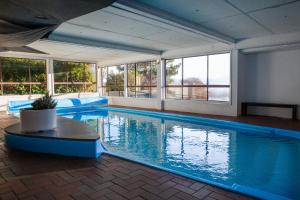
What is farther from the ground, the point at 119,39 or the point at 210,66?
the point at 119,39

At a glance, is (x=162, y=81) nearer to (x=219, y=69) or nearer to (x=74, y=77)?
(x=219, y=69)

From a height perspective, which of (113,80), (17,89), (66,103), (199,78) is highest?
(113,80)

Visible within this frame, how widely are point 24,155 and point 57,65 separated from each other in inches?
346

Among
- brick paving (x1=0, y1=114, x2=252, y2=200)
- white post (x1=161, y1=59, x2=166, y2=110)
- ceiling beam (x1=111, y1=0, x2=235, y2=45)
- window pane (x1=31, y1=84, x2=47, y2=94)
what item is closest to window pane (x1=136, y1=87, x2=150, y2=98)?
white post (x1=161, y1=59, x2=166, y2=110)

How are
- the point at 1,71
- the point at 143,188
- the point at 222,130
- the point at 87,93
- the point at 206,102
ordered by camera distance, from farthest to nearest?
the point at 87,93, the point at 1,71, the point at 206,102, the point at 222,130, the point at 143,188

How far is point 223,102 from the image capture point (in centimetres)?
760

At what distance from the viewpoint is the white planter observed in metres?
3.68

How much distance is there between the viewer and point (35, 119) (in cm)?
371

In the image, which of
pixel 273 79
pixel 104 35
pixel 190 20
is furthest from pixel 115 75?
pixel 273 79

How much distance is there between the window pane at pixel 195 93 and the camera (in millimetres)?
8392

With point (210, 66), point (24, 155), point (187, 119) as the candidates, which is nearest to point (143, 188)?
point (24, 155)

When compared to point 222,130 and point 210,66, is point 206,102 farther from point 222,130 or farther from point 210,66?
point 222,130

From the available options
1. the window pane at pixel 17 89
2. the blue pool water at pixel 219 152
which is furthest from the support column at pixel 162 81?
the window pane at pixel 17 89

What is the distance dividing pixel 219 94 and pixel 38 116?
618 cm
